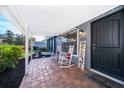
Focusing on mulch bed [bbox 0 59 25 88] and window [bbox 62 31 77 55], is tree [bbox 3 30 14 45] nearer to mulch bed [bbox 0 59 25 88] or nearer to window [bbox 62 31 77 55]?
window [bbox 62 31 77 55]

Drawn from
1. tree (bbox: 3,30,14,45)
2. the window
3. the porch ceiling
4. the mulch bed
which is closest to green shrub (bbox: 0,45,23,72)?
the mulch bed

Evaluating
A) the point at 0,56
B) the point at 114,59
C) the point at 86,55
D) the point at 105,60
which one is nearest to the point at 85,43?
the point at 86,55

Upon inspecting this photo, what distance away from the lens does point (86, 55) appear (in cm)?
597

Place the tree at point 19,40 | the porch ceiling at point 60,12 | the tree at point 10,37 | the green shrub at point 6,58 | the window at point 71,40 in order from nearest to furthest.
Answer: the porch ceiling at point 60,12 < the green shrub at point 6,58 < the window at point 71,40 < the tree at point 10,37 < the tree at point 19,40

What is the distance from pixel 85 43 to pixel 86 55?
521 millimetres

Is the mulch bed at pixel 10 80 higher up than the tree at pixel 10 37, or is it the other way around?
the tree at pixel 10 37

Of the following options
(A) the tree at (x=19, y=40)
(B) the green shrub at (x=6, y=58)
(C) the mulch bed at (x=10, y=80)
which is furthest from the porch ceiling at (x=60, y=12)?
(A) the tree at (x=19, y=40)

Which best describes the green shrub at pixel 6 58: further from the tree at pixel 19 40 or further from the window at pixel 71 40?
the tree at pixel 19 40

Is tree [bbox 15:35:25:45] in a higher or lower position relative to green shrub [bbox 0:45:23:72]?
higher

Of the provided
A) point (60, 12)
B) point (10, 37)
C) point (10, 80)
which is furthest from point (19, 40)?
Answer: point (60, 12)

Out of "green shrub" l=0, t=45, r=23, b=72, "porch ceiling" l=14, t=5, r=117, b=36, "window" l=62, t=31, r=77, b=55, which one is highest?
"porch ceiling" l=14, t=5, r=117, b=36

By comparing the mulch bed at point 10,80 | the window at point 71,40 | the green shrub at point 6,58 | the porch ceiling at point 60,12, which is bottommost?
the mulch bed at point 10,80
